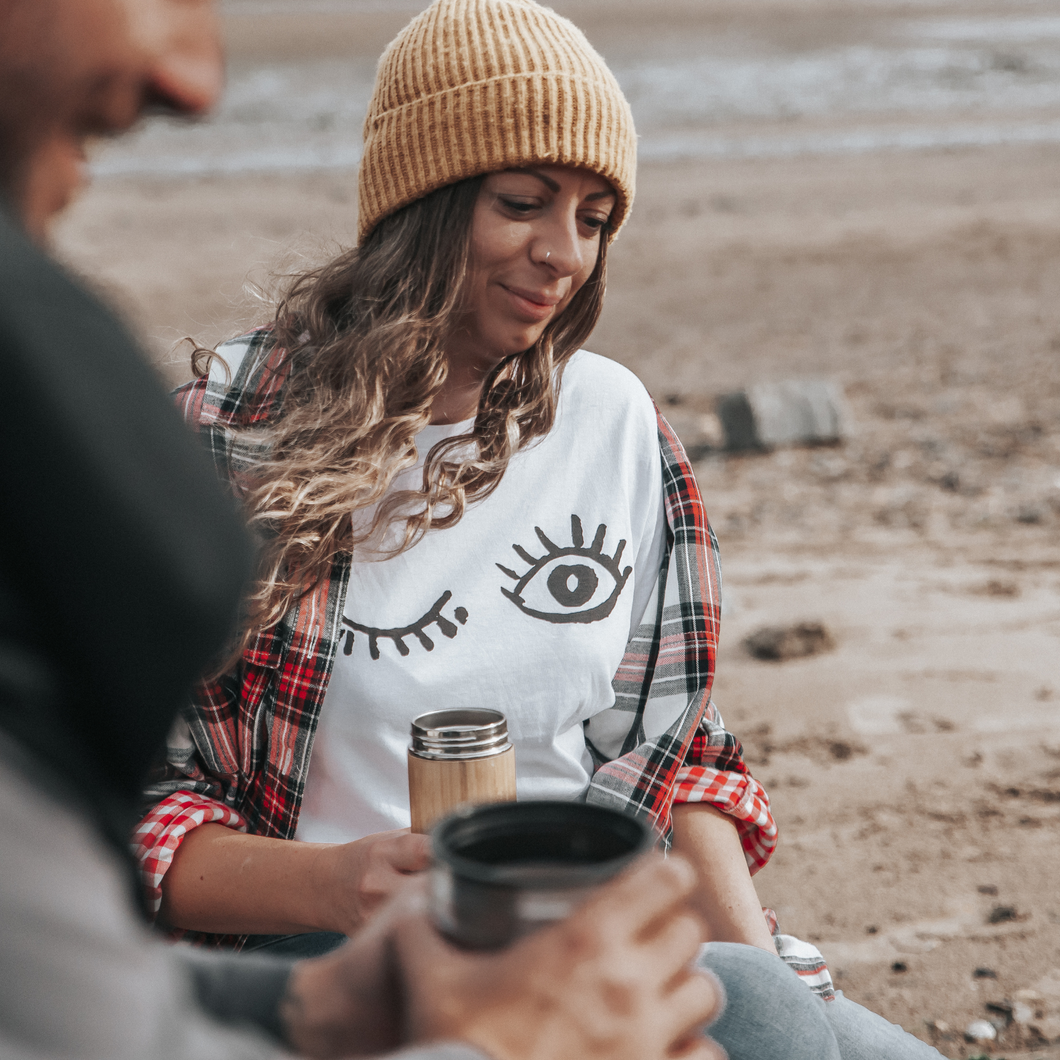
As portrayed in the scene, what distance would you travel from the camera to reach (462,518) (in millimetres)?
2088

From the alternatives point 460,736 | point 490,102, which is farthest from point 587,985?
point 490,102

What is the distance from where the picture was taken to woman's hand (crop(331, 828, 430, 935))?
5.08 ft

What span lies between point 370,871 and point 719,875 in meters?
0.66

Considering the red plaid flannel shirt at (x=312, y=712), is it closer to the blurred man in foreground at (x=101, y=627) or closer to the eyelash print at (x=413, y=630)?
the eyelash print at (x=413, y=630)

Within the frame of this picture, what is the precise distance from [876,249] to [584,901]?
11.6m

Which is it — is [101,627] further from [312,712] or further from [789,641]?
[789,641]

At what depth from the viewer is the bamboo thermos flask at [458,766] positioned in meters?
1.51

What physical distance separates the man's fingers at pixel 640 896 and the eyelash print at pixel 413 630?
115cm

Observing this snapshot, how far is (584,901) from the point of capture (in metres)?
0.83

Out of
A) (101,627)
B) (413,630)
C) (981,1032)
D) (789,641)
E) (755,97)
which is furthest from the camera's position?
(755,97)

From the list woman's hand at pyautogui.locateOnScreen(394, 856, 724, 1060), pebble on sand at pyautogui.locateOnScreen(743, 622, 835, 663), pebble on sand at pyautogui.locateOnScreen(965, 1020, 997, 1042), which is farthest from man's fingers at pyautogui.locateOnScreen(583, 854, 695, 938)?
pebble on sand at pyautogui.locateOnScreen(743, 622, 835, 663)

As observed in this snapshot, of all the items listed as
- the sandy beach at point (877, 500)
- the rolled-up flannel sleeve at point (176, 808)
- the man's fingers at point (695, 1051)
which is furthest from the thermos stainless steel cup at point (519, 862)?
the rolled-up flannel sleeve at point (176, 808)

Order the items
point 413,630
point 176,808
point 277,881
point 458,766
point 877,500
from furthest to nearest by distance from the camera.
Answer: point 877,500 < point 413,630 < point 176,808 < point 277,881 < point 458,766

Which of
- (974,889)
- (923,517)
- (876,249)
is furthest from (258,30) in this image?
(974,889)
